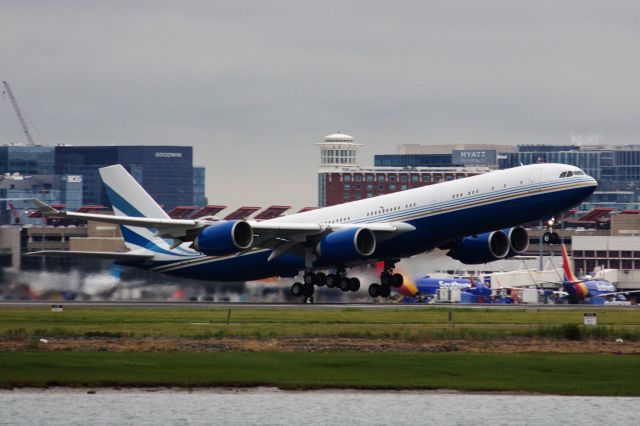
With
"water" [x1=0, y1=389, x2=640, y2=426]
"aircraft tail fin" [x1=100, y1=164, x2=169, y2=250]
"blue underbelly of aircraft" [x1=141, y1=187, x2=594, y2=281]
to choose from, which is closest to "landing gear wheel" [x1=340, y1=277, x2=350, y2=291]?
"blue underbelly of aircraft" [x1=141, y1=187, x2=594, y2=281]

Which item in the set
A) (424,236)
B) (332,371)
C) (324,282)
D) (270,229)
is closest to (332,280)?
(324,282)

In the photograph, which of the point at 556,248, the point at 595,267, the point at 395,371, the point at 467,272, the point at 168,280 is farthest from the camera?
the point at 556,248

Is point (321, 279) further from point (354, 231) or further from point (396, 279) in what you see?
point (354, 231)

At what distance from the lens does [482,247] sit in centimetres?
7081

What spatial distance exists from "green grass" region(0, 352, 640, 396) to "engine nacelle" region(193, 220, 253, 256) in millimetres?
22004

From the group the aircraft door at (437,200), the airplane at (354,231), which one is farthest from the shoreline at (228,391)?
the aircraft door at (437,200)

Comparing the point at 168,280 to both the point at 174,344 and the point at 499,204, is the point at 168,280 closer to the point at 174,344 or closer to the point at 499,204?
the point at 499,204

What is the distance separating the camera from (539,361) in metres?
43.8

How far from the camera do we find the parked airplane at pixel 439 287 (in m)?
91.6

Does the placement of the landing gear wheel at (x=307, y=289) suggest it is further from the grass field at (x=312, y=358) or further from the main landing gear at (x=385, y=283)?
the grass field at (x=312, y=358)

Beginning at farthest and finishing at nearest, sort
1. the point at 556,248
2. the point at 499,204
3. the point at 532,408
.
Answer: the point at 556,248, the point at 499,204, the point at 532,408

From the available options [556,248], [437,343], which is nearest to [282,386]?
[437,343]

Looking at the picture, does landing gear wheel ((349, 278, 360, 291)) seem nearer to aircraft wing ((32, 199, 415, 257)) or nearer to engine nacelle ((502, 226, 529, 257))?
aircraft wing ((32, 199, 415, 257))

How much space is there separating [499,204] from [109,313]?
63.9 feet
